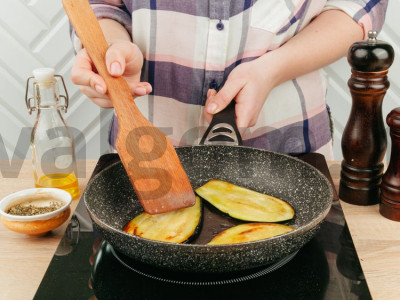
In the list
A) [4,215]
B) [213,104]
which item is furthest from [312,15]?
[4,215]

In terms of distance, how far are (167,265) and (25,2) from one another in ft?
4.74

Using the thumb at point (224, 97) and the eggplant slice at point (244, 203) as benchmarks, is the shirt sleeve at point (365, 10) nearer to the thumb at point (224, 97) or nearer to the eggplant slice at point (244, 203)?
the thumb at point (224, 97)

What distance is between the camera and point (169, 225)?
815 millimetres

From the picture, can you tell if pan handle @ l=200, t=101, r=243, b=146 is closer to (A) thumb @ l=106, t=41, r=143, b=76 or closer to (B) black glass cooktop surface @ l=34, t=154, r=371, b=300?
(A) thumb @ l=106, t=41, r=143, b=76

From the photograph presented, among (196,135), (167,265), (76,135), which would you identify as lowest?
(76,135)

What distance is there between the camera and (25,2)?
70.2 inches

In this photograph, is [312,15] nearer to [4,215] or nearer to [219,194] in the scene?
[219,194]

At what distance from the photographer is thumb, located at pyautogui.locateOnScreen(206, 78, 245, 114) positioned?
999mm

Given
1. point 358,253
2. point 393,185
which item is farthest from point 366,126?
point 358,253

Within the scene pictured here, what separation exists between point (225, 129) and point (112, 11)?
42 centimetres

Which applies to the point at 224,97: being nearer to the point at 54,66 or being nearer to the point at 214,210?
the point at 214,210

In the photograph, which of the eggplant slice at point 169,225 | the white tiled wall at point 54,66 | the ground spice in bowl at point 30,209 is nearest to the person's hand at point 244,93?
the eggplant slice at point 169,225

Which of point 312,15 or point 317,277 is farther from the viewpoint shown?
point 312,15

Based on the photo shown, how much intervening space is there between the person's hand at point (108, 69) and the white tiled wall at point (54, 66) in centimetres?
84
